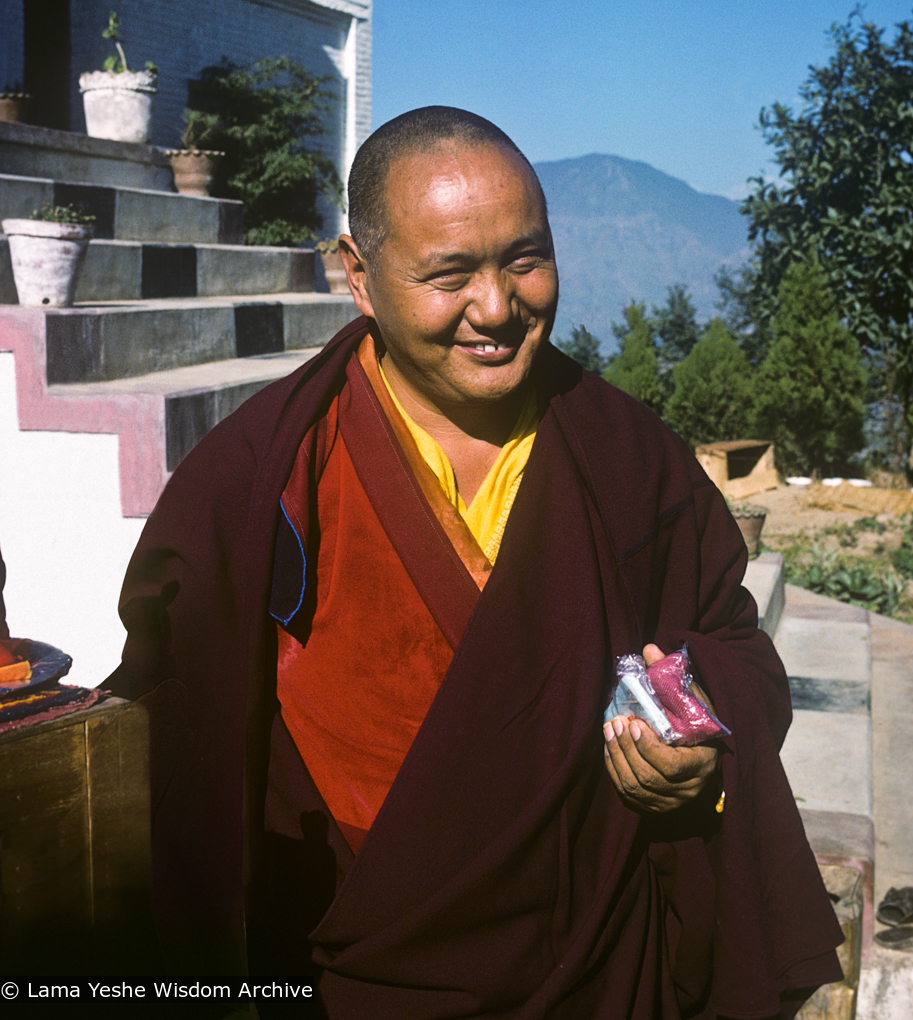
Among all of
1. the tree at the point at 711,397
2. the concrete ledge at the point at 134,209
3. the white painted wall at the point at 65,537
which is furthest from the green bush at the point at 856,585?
the white painted wall at the point at 65,537

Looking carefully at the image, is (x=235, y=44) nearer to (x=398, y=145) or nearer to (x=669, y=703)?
(x=398, y=145)

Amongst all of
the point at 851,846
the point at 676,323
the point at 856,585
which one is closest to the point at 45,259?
the point at 851,846

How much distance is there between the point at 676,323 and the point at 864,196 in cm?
705

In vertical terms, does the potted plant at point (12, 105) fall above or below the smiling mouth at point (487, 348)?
above

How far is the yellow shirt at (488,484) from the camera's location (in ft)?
5.75

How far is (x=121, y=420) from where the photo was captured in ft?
11.0

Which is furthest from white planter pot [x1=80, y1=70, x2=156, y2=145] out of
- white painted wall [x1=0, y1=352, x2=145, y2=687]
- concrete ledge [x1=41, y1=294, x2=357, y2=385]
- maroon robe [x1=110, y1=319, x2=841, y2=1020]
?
maroon robe [x1=110, y1=319, x2=841, y2=1020]

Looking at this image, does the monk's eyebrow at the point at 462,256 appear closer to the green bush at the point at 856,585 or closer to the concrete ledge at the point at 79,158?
the concrete ledge at the point at 79,158

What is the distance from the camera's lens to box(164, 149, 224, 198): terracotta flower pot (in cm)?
830

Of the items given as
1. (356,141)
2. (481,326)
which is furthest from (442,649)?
(356,141)

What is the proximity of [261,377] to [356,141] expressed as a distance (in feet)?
33.3

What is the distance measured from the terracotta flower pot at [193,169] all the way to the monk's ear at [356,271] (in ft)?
23.2

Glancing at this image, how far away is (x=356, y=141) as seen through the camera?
1341 centimetres

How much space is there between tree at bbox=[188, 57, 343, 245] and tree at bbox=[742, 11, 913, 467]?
556 centimetres
